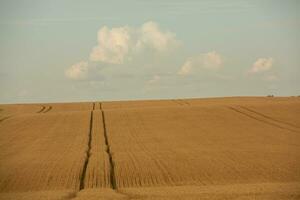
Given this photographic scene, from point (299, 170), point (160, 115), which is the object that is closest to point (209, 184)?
point (299, 170)

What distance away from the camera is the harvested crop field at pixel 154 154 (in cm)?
2862

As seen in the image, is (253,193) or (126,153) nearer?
(253,193)

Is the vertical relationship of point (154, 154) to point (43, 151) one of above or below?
below

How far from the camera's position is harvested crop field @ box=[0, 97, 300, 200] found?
2862 cm

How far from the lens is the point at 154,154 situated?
135ft

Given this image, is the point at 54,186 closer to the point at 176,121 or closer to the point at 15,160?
the point at 15,160

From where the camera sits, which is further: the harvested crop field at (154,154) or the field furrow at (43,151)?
the field furrow at (43,151)

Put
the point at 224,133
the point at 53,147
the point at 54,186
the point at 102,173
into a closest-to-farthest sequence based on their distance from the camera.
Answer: the point at 54,186, the point at 102,173, the point at 53,147, the point at 224,133

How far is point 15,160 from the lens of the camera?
39625 mm

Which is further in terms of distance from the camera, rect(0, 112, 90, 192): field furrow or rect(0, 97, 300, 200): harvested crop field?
rect(0, 112, 90, 192): field furrow

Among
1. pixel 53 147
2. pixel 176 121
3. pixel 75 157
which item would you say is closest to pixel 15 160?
pixel 75 157

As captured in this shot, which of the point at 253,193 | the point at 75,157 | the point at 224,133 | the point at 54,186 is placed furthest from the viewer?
the point at 224,133

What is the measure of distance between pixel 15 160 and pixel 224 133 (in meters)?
18.9

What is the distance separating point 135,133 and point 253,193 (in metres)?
27.9
